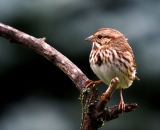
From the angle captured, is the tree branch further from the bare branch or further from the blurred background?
the blurred background

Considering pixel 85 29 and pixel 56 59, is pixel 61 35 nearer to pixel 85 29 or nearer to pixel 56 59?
pixel 85 29

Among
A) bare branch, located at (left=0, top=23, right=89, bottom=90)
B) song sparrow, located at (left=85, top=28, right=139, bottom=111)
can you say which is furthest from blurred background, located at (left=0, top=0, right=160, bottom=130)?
bare branch, located at (left=0, top=23, right=89, bottom=90)

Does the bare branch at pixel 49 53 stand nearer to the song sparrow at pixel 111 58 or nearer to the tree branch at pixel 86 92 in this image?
the tree branch at pixel 86 92

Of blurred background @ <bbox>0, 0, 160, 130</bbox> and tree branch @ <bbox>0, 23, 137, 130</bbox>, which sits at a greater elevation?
blurred background @ <bbox>0, 0, 160, 130</bbox>

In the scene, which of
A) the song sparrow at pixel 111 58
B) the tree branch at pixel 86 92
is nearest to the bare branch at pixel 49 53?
the tree branch at pixel 86 92

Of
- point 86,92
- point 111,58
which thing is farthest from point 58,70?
point 86,92

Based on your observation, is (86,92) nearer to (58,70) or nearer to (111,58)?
(111,58)
